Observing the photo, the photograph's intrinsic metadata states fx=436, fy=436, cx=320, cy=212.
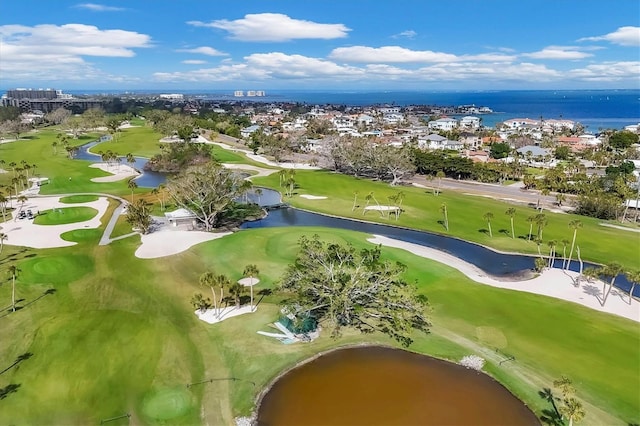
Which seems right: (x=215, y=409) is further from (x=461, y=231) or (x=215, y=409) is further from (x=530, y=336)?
(x=461, y=231)

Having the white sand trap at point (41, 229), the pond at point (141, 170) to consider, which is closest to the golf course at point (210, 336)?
the white sand trap at point (41, 229)

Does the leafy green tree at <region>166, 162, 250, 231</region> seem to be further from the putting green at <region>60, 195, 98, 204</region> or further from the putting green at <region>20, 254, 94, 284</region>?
the putting green at <region>60, 195, 98, 204</region>

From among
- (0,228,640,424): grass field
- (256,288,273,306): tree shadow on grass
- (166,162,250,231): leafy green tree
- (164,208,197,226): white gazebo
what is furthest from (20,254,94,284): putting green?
(256,288,273,306): tree shadow on grass

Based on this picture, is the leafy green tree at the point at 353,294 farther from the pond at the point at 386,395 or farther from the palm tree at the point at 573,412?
the palm tree at the point at 573,412

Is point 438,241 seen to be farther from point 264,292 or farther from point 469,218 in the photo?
point 264,292

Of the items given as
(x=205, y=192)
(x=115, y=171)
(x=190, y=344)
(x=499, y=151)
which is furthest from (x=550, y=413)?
(x=499, y=151)

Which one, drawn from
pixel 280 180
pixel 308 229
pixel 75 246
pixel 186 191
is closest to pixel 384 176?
pixel 280 180
